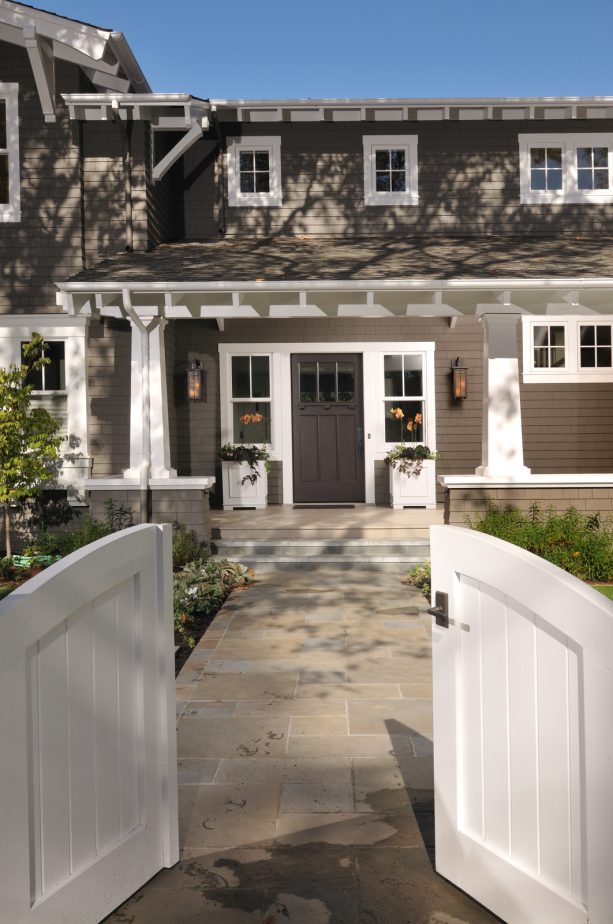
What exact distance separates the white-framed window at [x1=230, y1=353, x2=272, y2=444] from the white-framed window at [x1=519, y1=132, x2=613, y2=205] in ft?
14.4

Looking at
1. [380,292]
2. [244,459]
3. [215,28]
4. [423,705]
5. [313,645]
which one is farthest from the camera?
[215,28]

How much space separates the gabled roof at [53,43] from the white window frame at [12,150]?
44cm

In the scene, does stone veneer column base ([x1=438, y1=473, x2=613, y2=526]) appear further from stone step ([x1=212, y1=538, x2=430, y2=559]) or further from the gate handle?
the gate handle

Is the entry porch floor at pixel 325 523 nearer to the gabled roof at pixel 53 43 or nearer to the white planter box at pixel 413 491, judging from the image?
the white planter box at pixel 413 491

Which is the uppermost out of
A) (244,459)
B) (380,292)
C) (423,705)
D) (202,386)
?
(380,292)

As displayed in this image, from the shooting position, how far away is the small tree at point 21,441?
8102 mm

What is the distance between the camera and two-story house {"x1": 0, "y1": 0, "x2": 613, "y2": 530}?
8727 millimetres

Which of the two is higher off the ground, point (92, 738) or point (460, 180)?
point (460, 180)

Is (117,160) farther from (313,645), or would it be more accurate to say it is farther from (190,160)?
(313,645)

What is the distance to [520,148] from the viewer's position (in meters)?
10.7

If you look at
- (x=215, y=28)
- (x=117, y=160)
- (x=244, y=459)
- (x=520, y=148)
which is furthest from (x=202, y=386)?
(x=215, y=28)

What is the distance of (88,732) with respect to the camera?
211 cm

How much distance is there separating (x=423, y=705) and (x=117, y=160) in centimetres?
781

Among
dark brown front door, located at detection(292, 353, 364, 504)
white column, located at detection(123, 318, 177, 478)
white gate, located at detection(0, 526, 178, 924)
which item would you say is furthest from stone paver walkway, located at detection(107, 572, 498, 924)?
dark brown front door, located at detection(292, 353, 364, 504)
